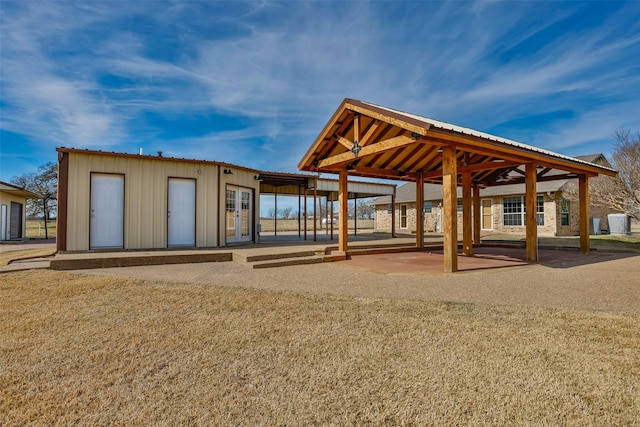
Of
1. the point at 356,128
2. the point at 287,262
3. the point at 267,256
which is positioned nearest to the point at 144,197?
the point at 267,256

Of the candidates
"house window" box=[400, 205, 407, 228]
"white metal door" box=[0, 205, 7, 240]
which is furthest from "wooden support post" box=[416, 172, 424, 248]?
"white metal door" box=[0, 205, 7, 240]

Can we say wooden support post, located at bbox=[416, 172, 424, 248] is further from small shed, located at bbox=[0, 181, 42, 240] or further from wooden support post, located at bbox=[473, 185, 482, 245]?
small shed, located at bbox=[0, 181, 42, 240]

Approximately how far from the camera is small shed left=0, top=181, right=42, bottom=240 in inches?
605

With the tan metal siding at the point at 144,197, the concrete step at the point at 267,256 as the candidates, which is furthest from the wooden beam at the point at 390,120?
the tan metal siding at the point at 144,197

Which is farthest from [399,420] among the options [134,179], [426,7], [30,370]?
[426,7]

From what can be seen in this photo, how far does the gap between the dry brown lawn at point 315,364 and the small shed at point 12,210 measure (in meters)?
16.0

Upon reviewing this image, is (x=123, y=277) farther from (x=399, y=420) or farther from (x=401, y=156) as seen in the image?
(x=401, y=156)

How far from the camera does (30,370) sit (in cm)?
236

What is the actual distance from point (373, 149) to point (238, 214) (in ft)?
19.8

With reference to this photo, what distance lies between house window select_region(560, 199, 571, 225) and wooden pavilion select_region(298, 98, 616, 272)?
8659mm

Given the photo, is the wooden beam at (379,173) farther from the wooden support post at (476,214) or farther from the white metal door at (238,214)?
Result: the white metal door at (238,214)

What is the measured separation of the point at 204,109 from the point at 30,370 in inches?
702

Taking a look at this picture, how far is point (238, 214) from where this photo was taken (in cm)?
1116

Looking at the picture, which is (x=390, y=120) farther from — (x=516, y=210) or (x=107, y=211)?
(x=516, y=210)
